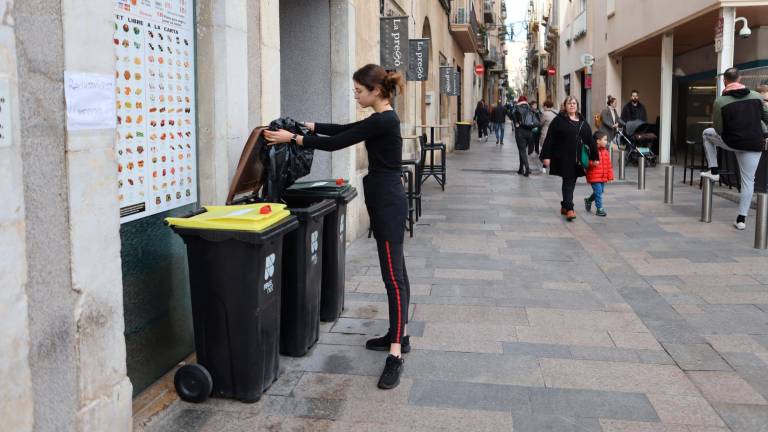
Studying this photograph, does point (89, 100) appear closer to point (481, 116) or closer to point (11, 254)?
point (11, 254)

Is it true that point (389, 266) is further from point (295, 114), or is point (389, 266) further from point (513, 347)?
point (295, 114)

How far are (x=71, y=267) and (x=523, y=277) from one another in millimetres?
4737

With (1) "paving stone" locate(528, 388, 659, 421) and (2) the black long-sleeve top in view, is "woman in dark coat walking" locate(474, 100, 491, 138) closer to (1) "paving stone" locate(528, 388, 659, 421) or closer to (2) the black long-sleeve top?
(2) the black long-sleeve top

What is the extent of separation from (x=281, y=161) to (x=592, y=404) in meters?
2.32

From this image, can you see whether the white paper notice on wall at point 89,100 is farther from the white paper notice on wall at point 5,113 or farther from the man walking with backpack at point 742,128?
the man walking with backpack at point 742,128

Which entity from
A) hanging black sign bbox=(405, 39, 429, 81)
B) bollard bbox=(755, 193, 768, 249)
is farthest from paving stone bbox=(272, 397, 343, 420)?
hanging black sign bbox=(405, 39, 429, 81)

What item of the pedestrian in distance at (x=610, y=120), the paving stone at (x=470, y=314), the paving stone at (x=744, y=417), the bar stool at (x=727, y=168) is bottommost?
the paving stone at (x=744, y=417)

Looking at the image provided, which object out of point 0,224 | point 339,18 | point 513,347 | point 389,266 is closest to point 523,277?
point 513,347

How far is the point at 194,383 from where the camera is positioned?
4.02 m

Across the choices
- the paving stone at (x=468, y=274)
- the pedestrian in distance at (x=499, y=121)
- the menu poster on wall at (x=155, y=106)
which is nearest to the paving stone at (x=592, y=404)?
the menu poster on wall at (x=155, y=106)

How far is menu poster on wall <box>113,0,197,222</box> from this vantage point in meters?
4.01

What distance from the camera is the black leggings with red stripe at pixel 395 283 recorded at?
4.52m

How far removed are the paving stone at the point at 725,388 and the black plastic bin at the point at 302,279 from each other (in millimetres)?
2392

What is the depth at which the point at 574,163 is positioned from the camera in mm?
10398
